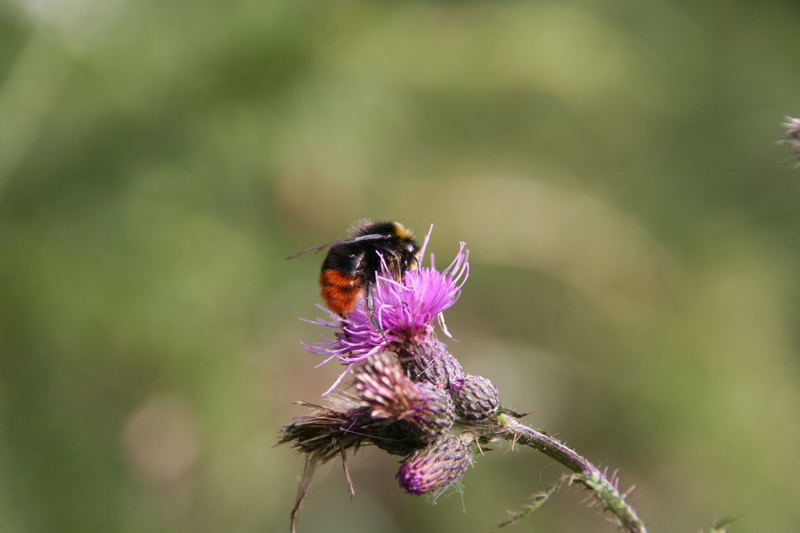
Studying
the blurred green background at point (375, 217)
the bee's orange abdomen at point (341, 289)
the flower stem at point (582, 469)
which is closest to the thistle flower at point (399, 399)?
the flower stem at point (582, 469)

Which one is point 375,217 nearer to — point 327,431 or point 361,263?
point 361,263

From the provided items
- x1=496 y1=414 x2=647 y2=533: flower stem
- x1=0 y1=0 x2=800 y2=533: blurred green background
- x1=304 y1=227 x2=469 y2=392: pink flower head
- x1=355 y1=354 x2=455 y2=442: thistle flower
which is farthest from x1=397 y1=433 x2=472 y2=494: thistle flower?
x1=0 y1=0 x2=800 y2=533: blurred green background

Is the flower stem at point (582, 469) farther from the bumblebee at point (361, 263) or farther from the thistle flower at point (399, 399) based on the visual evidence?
the bumblebee at point (361, 263)

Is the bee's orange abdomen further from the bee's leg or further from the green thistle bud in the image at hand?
the green thistle bud

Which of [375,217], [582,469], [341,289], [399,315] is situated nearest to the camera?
[582,469]

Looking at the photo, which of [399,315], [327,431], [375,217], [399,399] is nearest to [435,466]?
[399,399]

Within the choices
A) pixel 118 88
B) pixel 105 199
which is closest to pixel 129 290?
pixel 105 199
